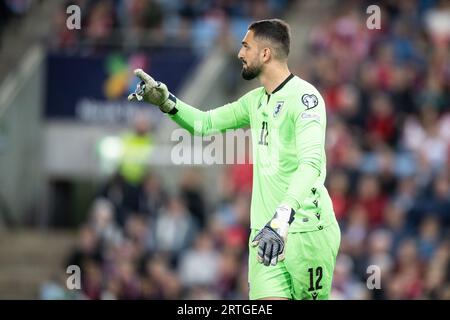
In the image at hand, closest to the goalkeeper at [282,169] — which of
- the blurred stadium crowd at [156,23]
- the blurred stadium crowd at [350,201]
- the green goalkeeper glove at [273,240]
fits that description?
the green goalkeeper glove at [273,240]

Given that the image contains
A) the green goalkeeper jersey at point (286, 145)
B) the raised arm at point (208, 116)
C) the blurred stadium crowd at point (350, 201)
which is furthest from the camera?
the blurred stadium crowd at point (350, 201)

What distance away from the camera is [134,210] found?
63.1 ft

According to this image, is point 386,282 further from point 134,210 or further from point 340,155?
point 134,210

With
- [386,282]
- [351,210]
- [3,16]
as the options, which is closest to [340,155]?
[351,210]

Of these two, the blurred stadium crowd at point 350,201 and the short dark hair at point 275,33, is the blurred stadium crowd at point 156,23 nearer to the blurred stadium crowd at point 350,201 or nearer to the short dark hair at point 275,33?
the blurred stadium crowd at point 350,201

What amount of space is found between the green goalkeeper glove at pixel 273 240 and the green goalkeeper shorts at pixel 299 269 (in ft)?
2.55

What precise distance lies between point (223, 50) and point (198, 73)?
54cm

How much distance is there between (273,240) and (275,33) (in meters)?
1.82

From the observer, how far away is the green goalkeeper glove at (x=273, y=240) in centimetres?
924

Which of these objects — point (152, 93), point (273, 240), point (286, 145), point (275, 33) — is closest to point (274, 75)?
point (275, 33)

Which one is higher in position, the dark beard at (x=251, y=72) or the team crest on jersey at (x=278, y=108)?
the dark beard at (x=251, y=72)

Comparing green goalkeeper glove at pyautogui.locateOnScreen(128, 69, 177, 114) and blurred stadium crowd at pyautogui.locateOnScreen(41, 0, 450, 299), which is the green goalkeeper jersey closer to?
green goalkeeper glove at pyautogui.locateOnScreen(128, 69, 177, 114)

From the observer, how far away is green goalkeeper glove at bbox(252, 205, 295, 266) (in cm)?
924

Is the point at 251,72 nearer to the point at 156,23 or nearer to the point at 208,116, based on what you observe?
the point at 208,116
